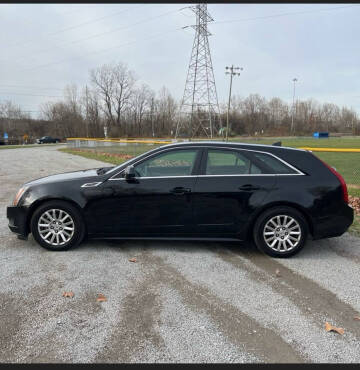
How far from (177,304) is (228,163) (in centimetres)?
215

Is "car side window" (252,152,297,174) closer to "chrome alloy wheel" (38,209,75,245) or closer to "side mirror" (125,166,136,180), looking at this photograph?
"side mirror" (125,166,136,180)

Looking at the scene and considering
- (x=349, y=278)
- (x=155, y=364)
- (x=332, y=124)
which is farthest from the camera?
(x=332, y=124)

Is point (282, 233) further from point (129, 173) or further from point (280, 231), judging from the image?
point (129, 173)

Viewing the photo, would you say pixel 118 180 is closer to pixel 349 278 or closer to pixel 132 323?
pixel 132 323

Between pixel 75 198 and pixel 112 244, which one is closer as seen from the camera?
pixel 75 198

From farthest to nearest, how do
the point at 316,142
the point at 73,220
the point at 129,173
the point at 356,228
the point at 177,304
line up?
the point at 316,142
the point at 356,228
the point at 73,220
the point at 129,173
the point at 177,304

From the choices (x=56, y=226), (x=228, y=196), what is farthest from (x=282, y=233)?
(x=56, y=226)

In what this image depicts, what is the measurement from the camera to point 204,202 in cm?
401

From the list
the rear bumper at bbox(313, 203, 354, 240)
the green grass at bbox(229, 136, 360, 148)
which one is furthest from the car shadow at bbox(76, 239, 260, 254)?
the green grass at bbox(229, 136, 360, 148)

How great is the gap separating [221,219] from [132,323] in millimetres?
1924

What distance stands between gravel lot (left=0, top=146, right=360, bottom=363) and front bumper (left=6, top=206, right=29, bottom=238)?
12.1 inches

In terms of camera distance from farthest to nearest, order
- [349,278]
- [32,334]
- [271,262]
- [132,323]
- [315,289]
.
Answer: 1. [271,262]
2. [349,278]
3. [315,289]
4. [132,323]
5. [32,334]

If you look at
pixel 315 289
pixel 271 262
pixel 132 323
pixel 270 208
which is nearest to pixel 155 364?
pixel 132 323

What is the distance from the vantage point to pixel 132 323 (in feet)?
8.61
